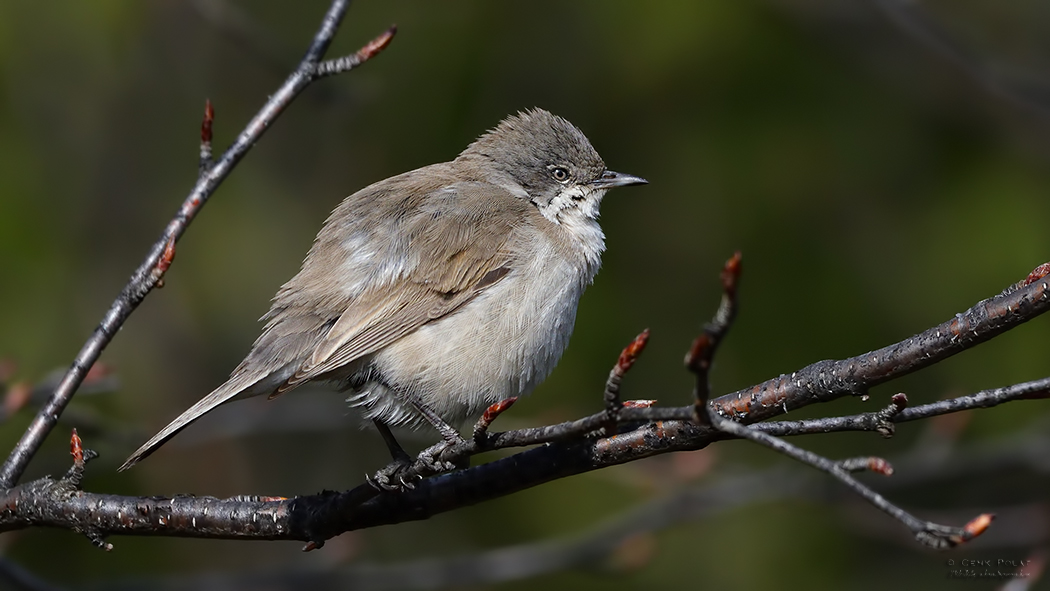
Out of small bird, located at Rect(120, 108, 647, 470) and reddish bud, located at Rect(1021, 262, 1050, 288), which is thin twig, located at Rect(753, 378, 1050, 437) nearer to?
reddish bud, located at Rect(1021, 262, 1050, 288)

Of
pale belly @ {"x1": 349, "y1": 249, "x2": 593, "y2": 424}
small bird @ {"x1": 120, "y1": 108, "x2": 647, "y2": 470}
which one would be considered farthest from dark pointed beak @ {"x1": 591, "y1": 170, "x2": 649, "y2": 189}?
pale belly @ {"x1": 349, "y1": 249, "x2": 593, "y2": 424}

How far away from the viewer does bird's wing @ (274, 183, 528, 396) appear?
3.89 meters

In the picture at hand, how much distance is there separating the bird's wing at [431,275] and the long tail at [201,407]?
130 millimetres

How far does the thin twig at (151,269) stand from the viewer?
3326 mm

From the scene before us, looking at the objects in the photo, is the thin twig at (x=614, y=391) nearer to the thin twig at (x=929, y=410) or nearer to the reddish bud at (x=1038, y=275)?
the thin twig at (x=929, y=410)

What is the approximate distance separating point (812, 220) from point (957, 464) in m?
2.31

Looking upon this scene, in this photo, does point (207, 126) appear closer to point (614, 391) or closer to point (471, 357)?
point (471, 357)

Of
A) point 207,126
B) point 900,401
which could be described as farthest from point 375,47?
point 900,401

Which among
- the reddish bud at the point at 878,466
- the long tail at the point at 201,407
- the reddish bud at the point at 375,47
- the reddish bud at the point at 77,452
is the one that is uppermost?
the reddish bud at the point at 375,47

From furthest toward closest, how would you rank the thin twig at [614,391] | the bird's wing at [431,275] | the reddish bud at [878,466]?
the bird's wing at [431,275], the thin twig at [614,391], the reddish bud at [878,466]

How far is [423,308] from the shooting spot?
13.3 feet

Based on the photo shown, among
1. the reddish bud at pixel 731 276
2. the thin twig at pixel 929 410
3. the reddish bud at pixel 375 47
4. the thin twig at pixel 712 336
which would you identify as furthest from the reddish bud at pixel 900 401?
the reddish bud at pixel 375 47

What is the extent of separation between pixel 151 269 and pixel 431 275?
1.10 metres

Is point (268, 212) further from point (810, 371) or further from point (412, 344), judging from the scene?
point (810, 371)
